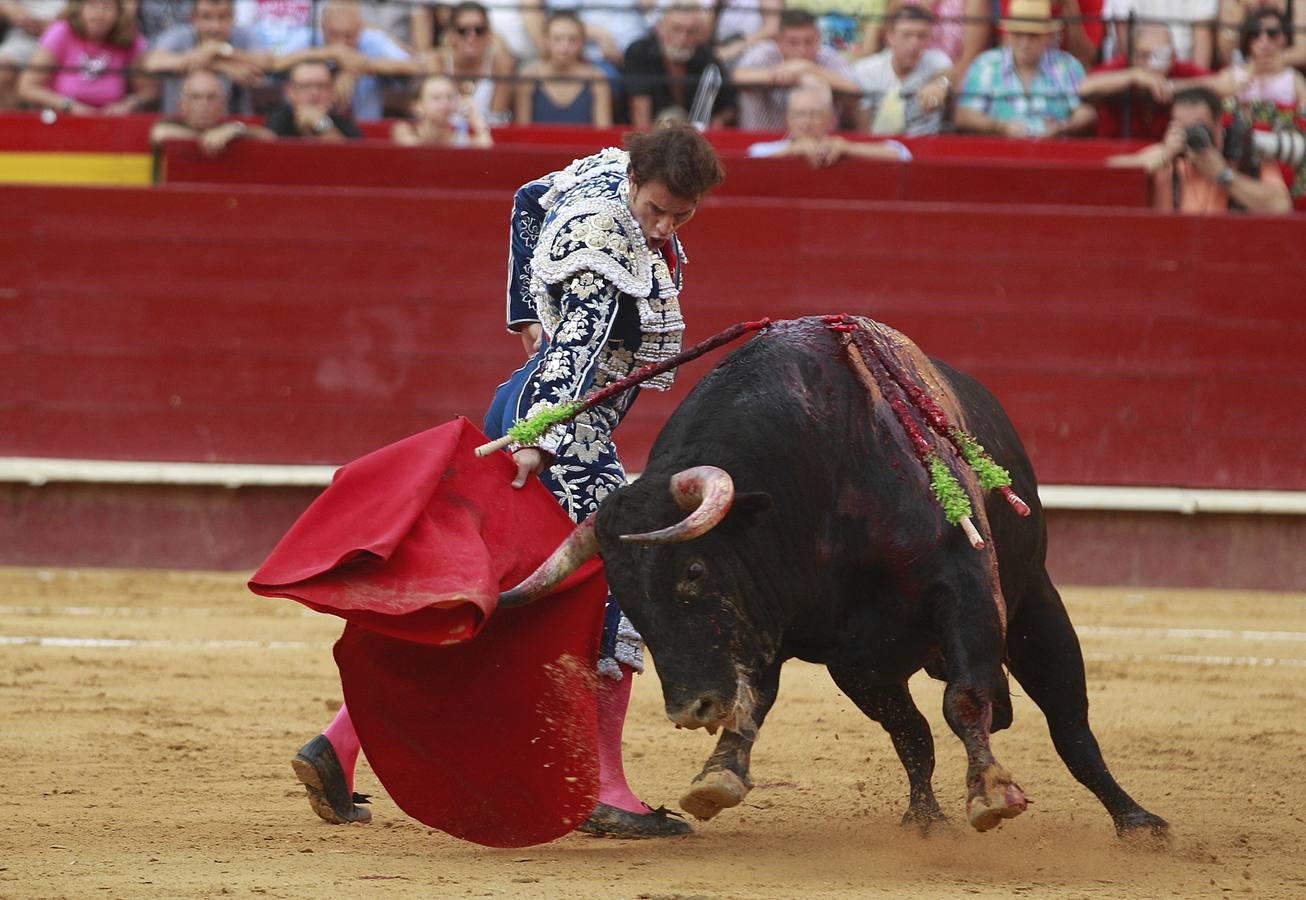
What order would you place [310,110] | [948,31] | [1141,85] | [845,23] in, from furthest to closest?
[845,23], [948,31], [1141,85], [310,110]

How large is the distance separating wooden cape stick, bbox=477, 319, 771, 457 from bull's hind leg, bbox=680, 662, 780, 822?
562mm

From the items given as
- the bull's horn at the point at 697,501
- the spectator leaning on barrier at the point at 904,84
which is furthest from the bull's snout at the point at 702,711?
the spectator leaning on barrier at the point at 904,84

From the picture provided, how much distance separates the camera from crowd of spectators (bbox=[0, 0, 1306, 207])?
7.17 meters

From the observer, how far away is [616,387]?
10.4 ft

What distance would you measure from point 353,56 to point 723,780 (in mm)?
4992

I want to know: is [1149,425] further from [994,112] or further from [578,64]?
[578,64]

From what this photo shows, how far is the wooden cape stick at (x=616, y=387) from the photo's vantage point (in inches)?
123

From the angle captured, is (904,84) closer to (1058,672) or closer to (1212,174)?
(1212,174)

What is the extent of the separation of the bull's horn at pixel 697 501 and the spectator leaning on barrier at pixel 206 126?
457 cm

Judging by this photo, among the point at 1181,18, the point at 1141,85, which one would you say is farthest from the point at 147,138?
the point at 1181,18

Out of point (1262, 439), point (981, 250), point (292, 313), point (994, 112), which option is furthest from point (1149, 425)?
point (292, 313)

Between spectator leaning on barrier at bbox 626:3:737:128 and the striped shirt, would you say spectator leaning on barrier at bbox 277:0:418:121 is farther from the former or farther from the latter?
the striped shirt

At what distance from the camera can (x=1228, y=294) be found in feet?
23.1

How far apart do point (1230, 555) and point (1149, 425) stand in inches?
22.2
